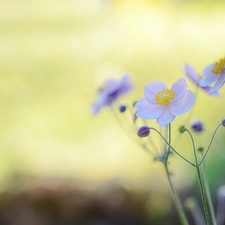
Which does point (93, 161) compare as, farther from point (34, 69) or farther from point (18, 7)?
point (18, 7)

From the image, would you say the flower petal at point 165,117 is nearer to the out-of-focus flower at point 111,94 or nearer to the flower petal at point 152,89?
the flower petal at point 152,89

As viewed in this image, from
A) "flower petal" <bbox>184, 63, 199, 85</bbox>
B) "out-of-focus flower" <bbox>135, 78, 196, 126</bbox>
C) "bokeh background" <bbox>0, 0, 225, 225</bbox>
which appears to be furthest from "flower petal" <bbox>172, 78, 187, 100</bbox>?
"bokeh background" <bbox>0, 0, 225, 225</bbox>

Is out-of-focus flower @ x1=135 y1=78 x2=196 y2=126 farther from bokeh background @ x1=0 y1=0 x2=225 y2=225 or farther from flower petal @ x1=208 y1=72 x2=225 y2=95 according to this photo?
bokeh background @ x1=0 y1=0 x2=225 y2=225

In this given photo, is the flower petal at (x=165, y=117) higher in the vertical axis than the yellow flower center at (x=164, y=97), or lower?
lower

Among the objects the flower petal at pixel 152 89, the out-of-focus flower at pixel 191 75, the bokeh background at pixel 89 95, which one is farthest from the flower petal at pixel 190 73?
the bokeh background at pixel 89 95

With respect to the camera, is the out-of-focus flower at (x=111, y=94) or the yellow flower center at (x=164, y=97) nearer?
the yellow flower center at (x=164, y=97)

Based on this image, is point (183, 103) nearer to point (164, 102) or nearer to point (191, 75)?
point (164, 102)
